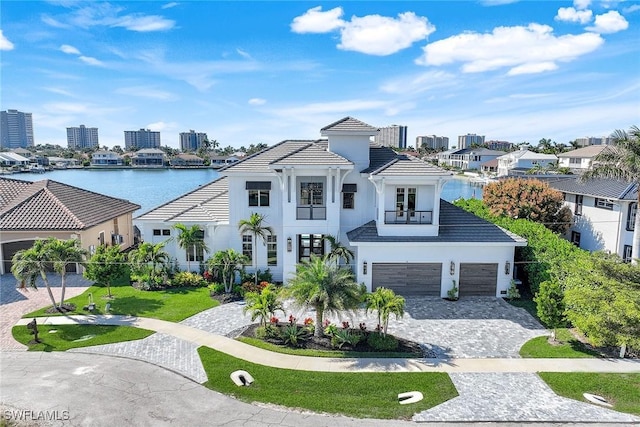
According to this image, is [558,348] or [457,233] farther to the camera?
[457,233]

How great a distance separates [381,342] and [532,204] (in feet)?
62.2

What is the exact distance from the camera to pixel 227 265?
67.8 feet

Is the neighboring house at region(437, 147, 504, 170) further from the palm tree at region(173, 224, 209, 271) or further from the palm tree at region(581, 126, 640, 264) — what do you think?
the palm tree at region(173, 224, 209, 271)

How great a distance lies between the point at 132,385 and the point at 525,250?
1889 cm

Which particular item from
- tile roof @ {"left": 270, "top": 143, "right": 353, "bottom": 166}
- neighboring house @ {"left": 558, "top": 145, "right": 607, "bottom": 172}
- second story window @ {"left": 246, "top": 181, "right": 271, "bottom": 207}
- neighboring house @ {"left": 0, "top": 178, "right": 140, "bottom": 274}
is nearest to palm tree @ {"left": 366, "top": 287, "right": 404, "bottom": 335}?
tile roof @ {"left": 270, "top": 143, "right": 353, "bottom": 166}

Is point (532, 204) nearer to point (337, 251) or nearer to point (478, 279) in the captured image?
point (478, 279)

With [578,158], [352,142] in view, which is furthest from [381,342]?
[578,158]

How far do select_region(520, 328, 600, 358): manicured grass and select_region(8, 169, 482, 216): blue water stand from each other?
2146 centimetres

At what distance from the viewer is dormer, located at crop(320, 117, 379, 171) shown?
73.5ft

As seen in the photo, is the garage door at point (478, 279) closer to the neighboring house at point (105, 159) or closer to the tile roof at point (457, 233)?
the tile roof at point (457, 233)

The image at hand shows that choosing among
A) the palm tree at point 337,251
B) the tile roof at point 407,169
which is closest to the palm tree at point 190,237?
the palm tree at point 337,251

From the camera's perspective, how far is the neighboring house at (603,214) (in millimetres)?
25172

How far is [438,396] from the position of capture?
1194 cm

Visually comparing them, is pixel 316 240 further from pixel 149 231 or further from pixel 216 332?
pixel 149 231
